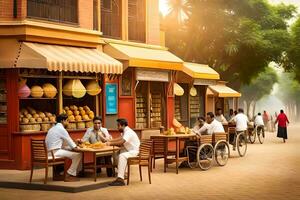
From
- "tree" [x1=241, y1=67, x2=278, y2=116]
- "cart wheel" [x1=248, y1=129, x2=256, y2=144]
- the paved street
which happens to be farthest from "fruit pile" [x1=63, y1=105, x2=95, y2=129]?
"tree" [x1=241, y1=67, x2=278, y2=116]

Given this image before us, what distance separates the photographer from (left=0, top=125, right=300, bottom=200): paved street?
12.8 m

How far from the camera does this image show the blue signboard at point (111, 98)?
2140cm

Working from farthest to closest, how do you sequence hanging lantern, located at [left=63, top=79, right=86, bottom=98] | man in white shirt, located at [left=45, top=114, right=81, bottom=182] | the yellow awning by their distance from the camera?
the yellow awning → hanging lantern, located at [left=63, top=79, right=86, bottom=98] → man in white shirt, located at [left=45, top=114, right=81, bottom=182]

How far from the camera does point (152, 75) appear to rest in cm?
2361

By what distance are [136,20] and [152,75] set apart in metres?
2.66

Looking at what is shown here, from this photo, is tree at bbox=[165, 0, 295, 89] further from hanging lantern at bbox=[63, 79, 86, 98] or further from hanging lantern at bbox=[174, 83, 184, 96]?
hanging lantern at bbox=[63, 79, 86, 98]

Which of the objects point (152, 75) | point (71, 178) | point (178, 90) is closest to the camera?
point (71, 178)

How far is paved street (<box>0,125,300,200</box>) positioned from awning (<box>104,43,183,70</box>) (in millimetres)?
4307

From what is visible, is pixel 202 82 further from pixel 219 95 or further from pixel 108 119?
pixel 108 119

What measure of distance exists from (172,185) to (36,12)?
7.34 m

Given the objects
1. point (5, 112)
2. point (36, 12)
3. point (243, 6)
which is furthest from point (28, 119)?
point (243, 6)

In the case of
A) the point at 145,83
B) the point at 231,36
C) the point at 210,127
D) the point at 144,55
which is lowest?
the point at 210,127

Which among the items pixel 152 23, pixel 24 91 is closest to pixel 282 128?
pixel 152 23

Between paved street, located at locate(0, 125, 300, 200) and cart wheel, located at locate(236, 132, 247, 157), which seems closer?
paved street, located at locate(0, 125, 300, 200)
